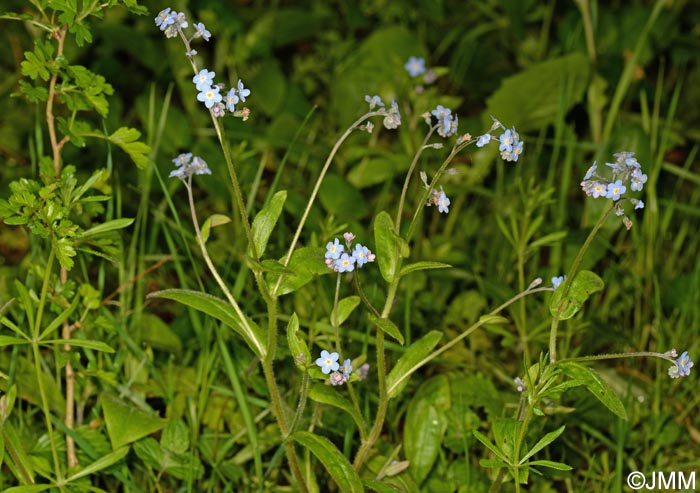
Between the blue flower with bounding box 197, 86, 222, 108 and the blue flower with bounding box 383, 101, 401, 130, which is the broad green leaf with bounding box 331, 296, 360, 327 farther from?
the blue flower with bounding box 197, 86, 222, 108

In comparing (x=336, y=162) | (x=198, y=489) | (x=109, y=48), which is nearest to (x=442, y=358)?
(x=198, y=489)

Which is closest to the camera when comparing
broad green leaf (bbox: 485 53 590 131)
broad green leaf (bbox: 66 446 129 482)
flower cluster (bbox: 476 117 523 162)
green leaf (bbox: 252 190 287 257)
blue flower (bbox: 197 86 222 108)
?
blue flower (bbox: 197 86 222 108)

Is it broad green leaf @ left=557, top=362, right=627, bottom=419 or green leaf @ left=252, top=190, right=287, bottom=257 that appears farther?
green leaf @ left=252, top=190, right=287, bottom=257

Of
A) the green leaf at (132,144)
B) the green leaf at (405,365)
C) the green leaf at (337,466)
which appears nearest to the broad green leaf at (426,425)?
the green leaf at (405,365)

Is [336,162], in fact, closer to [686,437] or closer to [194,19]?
[194,19]

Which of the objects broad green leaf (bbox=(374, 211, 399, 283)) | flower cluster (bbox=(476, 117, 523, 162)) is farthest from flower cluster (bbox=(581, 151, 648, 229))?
broad green leaf (bbox=(374, 211, 399, 283))
